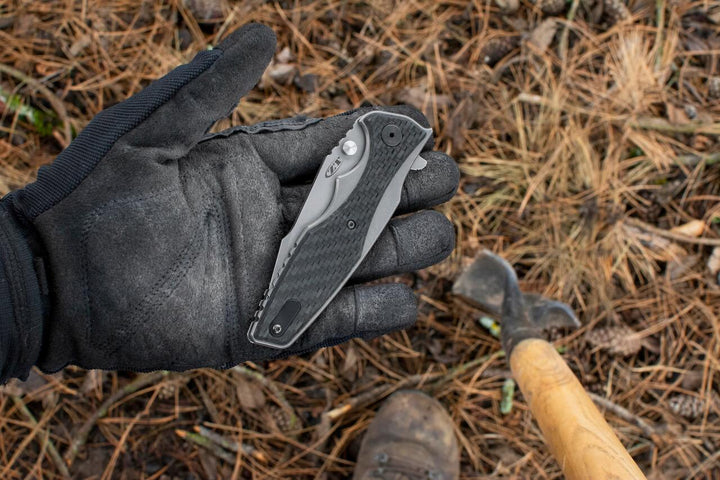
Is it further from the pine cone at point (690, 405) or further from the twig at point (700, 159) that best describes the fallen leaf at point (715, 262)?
the pine cone at point (690, 405)

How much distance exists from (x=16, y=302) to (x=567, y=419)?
1.71 metres

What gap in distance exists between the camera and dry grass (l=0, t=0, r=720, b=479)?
2.53 meters

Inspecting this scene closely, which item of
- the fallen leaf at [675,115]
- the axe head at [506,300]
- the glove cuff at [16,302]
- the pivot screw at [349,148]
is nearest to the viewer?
the glove cuff at [16,302]

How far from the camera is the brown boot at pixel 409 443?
2.50 meters

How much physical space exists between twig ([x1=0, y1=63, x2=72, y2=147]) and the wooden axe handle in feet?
6.76

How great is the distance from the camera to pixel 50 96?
257 centimetres

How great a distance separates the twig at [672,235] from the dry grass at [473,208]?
1 cm

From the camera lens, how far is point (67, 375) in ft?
8.20

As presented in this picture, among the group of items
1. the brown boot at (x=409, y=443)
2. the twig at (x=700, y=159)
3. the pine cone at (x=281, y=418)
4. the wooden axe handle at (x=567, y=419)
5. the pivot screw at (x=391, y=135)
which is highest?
the pivot screw at (x=391, y=135)

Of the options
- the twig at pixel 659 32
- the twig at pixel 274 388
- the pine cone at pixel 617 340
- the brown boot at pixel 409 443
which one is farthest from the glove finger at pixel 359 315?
the twig at pixel 659 32

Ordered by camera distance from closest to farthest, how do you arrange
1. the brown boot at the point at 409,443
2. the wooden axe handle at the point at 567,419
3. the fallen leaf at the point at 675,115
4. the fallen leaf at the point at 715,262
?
1. the wooden axe handle at the point at 567,419
2. the brown boot at the point at 409,443
3. the fallen leaf at the point at 715,262
4. the fallen leaf at the point at 675,115

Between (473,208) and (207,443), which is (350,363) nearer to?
(207,443)

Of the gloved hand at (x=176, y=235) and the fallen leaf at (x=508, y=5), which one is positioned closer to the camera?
the gloved hand at (x=176, y=235)

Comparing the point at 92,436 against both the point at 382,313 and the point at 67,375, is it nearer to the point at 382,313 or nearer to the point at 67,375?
the point at 67,375
